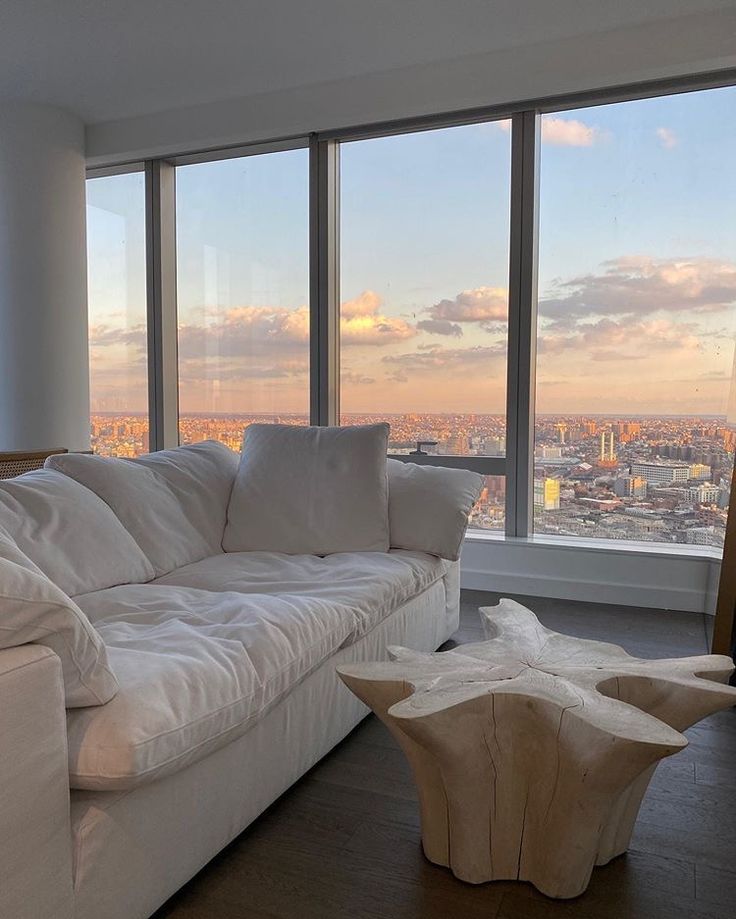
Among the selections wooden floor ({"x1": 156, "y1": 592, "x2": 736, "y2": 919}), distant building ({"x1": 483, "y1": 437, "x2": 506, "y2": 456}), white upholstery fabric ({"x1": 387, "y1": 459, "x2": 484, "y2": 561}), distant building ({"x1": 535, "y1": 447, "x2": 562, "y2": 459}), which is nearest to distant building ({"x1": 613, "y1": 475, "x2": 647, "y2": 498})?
distant building ({"x1": 535, "y1": 447, "x2": 562, "y2": 459})

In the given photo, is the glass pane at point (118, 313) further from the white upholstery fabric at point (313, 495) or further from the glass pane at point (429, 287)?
the white upholstery fabric at point (313, 495)

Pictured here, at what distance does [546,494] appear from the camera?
418 centimetres

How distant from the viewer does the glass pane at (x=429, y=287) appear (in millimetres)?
4238

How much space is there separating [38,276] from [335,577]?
3.31 metres

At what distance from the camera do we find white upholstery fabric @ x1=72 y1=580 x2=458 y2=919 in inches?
49.9

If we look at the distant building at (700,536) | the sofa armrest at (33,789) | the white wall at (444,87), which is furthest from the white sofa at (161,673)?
the white wall at (444,87)

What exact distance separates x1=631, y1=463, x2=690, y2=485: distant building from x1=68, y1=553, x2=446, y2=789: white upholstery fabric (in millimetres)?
1861

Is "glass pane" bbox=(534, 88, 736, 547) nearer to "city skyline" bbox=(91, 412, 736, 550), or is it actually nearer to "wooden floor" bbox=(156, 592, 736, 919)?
"city skyline" bbox=(91, 412, 736, 550)

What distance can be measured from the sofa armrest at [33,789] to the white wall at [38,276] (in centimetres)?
387

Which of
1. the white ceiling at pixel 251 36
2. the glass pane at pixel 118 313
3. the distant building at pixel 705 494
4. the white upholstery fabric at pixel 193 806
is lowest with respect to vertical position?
the white upholstery fabric at pixel 193 806

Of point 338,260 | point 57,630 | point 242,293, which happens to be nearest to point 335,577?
point 57,630

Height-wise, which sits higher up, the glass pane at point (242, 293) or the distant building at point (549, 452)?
the glass pane at point (242, 293)

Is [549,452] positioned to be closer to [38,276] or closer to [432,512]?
[432,512]

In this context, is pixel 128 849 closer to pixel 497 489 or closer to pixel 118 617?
pixel 118 617
